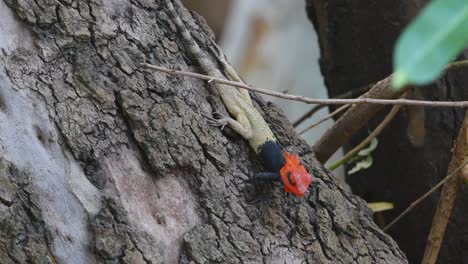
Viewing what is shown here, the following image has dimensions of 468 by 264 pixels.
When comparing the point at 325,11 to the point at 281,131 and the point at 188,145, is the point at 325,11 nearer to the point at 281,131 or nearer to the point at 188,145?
the point at 281,131

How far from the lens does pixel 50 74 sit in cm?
167

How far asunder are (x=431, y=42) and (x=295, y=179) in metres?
1.47

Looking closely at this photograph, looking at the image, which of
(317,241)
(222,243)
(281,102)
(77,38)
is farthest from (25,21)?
(281,102)

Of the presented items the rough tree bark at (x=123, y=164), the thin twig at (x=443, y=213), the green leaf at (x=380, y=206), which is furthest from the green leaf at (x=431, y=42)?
the green leaf at (x=380, y=206)

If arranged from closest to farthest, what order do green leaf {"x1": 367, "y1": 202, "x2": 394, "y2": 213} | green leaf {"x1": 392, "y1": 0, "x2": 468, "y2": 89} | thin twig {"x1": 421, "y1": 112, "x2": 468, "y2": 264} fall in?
green leaf {"x1": 392, "y1": 0, "x2": 468, "y2": 89} < thin twig {"x1": 421, "y1": 112, "x2": 468, "y2": 264} < green leaf {"x1": 367, "y1": 202, "x2": 394, "y2": 213}

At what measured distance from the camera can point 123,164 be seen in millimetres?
1681

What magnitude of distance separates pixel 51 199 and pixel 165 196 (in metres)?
0.32

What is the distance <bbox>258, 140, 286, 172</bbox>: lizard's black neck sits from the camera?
1.96 meters

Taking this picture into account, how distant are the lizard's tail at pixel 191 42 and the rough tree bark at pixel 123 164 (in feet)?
0.10

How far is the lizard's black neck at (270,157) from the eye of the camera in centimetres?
196

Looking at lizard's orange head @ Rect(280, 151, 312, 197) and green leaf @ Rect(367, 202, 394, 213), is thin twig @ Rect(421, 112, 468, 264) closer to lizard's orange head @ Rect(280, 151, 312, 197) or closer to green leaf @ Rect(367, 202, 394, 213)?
green leaf @ Rect(367, 202, 394, 213)

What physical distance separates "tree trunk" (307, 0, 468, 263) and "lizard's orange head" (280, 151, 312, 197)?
80cm

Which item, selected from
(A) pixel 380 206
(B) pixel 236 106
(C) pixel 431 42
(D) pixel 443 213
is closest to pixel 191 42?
(B) pixel 236 106

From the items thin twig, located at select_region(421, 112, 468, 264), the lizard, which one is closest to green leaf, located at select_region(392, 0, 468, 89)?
the lizard
